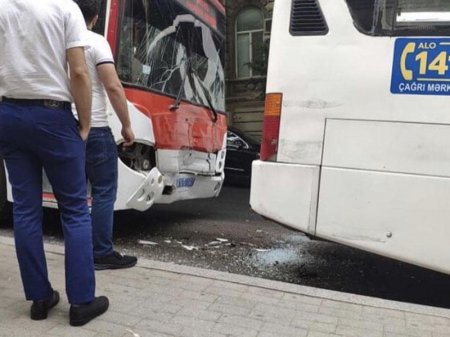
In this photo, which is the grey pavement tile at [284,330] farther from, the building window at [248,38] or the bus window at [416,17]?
the building window at [248,38]

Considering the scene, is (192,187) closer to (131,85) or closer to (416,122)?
(131,85)

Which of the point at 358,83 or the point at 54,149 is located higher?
the point at 358,83

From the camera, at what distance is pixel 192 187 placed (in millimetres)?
6195

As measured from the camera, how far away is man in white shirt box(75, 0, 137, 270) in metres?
3.93

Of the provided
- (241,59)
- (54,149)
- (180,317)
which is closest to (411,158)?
(180,317)

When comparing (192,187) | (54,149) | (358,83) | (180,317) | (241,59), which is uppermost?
(241,59)

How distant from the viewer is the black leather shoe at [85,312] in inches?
117

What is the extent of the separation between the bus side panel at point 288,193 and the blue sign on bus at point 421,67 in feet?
2.59

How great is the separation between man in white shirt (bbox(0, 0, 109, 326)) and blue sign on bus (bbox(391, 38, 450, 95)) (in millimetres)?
1910

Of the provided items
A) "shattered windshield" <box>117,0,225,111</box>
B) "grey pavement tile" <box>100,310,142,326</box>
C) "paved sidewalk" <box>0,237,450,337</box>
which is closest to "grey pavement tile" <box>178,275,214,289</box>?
"paved sidewalk" <box>0,237,450,337</box>

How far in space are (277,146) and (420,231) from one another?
1083mm

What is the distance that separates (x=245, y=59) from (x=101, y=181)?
16246 millimetres

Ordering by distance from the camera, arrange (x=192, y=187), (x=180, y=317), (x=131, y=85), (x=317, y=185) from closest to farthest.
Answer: (x=180, y=317) < (x=317, y=185) < (x=131, y=85) < (x=192, y=187)

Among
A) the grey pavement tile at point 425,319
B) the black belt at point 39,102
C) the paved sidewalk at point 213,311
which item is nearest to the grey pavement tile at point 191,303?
the paved sidewalk at point 213,311
